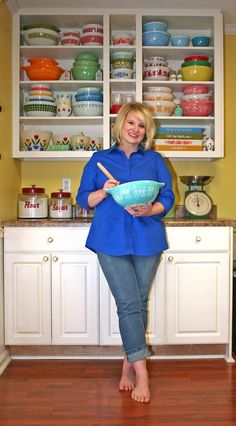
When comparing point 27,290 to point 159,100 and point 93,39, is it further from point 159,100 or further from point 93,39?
point 93,39

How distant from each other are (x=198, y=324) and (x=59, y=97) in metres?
1.67

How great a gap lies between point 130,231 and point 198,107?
1.20 metres

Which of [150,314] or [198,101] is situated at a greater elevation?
[198,101]

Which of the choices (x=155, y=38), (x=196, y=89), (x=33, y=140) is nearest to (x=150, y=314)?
(x=33, y=140)

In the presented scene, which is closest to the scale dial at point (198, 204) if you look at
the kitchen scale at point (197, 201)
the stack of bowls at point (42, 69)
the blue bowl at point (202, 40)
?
the kitchen scale at point (197, 201)

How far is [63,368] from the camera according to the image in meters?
2.41

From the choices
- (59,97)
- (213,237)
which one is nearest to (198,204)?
(213,237)

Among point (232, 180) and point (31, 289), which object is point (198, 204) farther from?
point (31, 289)

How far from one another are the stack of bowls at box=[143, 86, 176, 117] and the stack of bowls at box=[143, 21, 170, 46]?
0.28 metres

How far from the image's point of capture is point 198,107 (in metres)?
2.79

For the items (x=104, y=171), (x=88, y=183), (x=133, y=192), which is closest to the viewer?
(x=133, y=192)

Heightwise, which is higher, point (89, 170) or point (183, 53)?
point (183, 53)

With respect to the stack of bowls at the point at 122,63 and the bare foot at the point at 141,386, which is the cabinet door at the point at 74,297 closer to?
the bare foot at the point at 141,386

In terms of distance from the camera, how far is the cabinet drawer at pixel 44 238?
2.48m
